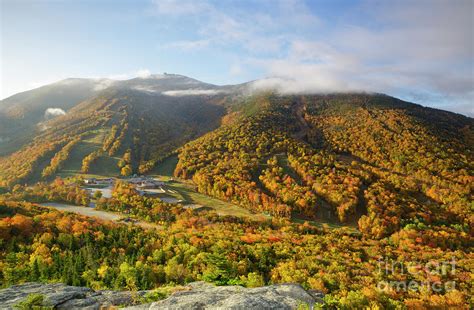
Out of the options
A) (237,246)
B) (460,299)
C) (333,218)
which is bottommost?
(333,218)

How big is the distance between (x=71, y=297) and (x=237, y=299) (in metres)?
13.7

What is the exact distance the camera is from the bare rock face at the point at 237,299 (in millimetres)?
18797

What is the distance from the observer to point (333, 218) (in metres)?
118

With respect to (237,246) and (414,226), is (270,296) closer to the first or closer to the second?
(237,246)

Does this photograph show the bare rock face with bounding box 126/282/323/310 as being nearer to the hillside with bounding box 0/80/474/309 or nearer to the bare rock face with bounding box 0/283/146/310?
the hillside with bounding box 0/80/474/309

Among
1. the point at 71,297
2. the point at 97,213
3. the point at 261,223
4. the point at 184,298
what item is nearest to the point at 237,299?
the point at 184,298

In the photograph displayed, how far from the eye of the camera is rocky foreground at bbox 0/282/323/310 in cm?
1903

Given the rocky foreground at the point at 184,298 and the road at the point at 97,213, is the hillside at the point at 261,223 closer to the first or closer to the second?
the rocky foreground at the point at 184,298

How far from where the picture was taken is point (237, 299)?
19172 mm

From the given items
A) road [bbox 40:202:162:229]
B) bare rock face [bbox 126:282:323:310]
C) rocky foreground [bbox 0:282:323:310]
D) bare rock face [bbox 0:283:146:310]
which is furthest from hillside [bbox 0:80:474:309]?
bare rock face [bbox 0:283:146:310]

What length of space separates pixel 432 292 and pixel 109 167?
587ft

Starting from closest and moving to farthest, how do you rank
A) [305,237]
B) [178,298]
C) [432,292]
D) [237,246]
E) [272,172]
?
1. [178,298]
2. [432,292]
3. [237,246]
4. [305,237]
5. [272,172]

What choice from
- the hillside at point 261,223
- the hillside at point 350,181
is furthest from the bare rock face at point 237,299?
the hillside at point 350,181

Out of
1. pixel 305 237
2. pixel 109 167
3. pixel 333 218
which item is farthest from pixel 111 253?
pixel 109 167
